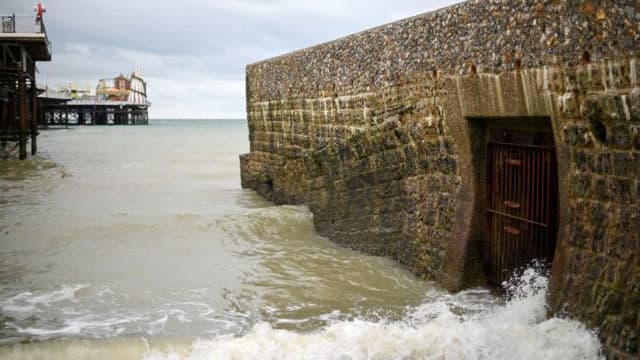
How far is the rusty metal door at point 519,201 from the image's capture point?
619 centimetres

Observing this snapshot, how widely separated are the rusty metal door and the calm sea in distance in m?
0.31

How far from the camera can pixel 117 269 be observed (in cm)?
Result: 873

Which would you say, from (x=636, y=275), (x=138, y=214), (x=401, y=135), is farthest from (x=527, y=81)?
(x=138, y=214)

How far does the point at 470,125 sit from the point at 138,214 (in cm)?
828

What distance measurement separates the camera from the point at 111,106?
86.6 m

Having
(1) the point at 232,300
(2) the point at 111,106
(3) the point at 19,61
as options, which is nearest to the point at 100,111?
(2) the point at 111,106

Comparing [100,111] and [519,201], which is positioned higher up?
[100,111]

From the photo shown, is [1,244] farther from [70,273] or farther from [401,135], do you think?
[401,135]

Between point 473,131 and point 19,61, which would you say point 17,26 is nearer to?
point 19,61

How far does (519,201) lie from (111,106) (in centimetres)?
8496

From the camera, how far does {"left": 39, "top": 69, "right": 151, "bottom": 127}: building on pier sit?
84125 millimetres

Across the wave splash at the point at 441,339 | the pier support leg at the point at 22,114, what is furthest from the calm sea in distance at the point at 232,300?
the pier support leg at the point at 22,114

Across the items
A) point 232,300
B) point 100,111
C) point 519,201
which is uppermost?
point 100,111

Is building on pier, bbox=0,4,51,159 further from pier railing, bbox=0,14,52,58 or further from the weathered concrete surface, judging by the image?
the weathered concrete surface
